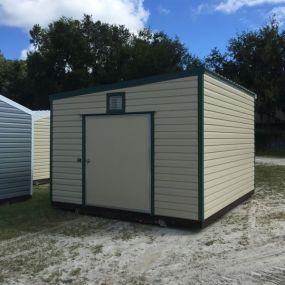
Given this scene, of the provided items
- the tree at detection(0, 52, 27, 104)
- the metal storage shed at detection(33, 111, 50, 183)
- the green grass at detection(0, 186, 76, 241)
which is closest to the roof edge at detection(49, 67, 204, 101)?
the green grass at detection(0, 186, 76, 241)

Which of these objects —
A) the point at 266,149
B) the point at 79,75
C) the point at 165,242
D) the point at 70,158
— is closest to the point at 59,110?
the point at 70,158

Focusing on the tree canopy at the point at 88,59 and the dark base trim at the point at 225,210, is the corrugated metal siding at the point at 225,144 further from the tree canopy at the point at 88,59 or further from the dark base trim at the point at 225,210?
the tree canopy at the point at 88,59

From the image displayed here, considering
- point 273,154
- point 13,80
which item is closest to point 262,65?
point 273,154

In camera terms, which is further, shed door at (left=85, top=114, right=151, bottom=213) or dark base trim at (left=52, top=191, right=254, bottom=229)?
shed door at (left=85, top=114, right=151, bottom=213)

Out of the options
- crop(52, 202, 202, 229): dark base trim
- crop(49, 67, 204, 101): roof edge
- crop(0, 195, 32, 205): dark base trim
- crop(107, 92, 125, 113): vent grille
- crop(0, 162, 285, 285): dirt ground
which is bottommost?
crop(0, 162, 285, 285): dirt ground

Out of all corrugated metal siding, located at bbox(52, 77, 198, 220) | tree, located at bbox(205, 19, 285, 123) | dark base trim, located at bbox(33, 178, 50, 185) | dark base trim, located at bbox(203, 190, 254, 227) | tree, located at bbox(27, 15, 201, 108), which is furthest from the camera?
tree, located at bbox(27, 15, 201, 108)

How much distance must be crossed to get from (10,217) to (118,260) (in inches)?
142

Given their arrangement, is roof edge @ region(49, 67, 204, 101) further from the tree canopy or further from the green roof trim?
the tree canopy

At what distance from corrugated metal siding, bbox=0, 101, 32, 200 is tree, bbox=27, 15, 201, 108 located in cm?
2485

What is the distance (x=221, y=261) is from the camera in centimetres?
544

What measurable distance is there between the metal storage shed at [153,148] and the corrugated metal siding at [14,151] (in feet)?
6.01

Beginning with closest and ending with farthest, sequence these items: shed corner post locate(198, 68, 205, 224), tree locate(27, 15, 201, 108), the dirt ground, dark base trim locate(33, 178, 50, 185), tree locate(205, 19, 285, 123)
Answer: the dirt ground
shed corner post locate(198, 68, 205, 224)
dark base trim locate(33, 178, 50, 185)
tree locate(205, 19, 285, 123)
tree locate(27, 15, 201, 108)

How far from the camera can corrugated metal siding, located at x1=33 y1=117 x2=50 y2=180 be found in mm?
13750

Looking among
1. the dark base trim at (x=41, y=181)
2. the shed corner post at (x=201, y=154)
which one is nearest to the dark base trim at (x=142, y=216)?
the shed corner post at (x=201, y=154)
